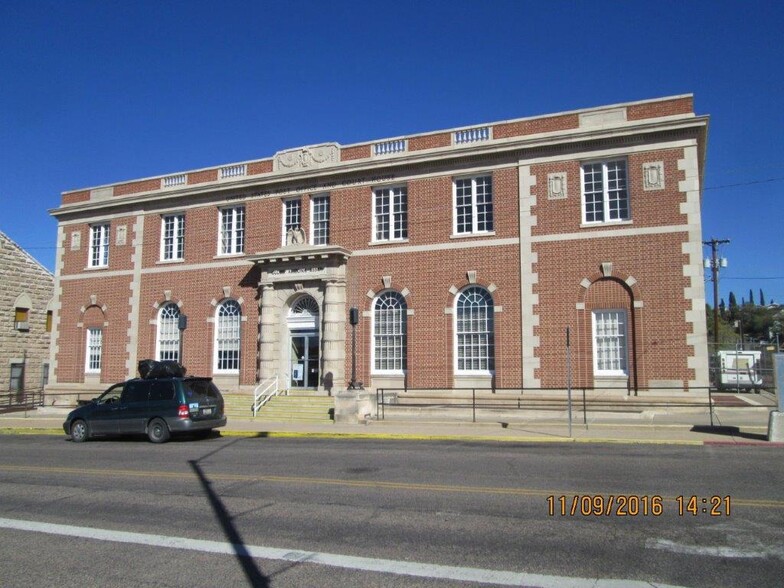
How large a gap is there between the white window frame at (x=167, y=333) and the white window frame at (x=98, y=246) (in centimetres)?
478

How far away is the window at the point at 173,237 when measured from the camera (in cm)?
3025

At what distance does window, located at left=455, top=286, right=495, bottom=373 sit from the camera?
77.8 ft

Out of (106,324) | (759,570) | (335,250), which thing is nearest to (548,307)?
(335,250)

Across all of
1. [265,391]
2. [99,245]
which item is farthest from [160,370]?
[99,245]

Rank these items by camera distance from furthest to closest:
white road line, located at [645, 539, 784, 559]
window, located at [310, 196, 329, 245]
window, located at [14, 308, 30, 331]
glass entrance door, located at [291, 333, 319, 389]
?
window, located at [14, 308, 30, 331], window, located at [310, 196, 329, 245], glass entrance door, located at [291, 333, 319, 389], white road line, located at [645, 539, 784, 559]

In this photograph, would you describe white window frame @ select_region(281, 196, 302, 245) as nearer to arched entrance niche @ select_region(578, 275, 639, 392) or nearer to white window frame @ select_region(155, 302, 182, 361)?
white window frame @ select_region(155, 302, 182, 361)

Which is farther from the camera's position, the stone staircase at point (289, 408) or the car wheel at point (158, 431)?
the stone staircase at point (289, 408)

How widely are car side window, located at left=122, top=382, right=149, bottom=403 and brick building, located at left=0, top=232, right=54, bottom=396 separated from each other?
19.3 m

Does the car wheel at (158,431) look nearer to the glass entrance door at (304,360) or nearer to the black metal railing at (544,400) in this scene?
the black metal railing at (544,400)

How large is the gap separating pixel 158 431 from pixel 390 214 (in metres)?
12.5

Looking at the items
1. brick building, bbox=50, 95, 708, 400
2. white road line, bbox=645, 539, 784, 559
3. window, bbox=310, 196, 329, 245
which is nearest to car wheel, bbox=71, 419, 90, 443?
brick building, bbox=50, 95, 708, 400

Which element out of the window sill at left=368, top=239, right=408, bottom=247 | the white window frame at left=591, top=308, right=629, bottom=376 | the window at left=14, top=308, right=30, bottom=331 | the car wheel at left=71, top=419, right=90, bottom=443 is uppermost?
the window sill at left=368, top=239, right=408, bottom=247

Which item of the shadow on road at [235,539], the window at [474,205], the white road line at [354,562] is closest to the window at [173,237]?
the window at [474,205]

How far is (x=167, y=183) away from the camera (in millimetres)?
31031
